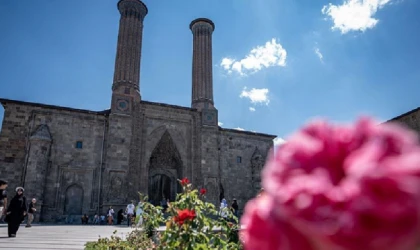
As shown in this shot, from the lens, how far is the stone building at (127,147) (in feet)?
50.7

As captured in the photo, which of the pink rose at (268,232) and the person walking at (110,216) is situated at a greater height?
the pink rose at (268,232)

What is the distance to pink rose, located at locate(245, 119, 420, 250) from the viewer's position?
0.35 metres

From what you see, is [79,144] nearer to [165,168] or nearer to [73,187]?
[73,187]

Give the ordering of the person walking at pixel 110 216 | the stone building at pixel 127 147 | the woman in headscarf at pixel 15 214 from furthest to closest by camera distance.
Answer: the stone building at pixel 127 147 → the person walking at pixel 110 216 → the woman in headscarf at pixel 15 214

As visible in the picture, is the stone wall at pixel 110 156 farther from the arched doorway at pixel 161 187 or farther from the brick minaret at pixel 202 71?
the brick minaret at pixel 202 71

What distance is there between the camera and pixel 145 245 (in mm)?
4145

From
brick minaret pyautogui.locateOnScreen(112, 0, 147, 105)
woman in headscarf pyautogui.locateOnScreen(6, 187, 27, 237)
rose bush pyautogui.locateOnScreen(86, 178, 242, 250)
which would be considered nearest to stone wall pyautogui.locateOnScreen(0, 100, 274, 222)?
brick minaret pyautogui.locateOnScreen(112, 0, 147, 105)

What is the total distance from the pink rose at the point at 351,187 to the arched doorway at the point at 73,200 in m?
17.2

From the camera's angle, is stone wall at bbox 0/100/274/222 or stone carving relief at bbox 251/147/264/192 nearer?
stone wall at bbox 0/100/274/222

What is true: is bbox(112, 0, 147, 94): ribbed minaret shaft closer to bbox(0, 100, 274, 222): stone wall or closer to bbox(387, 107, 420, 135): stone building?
bbox(0, 100, 274, 222): stone wall

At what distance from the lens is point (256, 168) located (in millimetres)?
20781

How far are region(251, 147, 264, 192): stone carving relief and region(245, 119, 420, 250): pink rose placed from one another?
20.5 metres

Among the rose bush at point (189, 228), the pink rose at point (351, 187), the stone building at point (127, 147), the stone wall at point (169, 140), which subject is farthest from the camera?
the stone wall at point (169, 140)

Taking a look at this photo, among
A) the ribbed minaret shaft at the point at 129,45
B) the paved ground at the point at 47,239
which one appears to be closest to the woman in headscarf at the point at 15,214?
the paved ground at the point at 47,239
